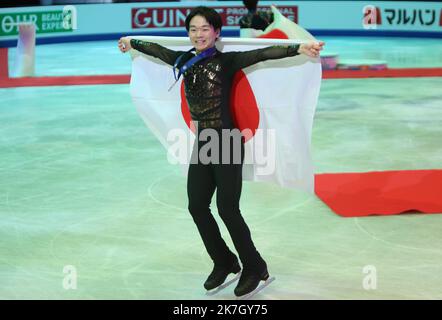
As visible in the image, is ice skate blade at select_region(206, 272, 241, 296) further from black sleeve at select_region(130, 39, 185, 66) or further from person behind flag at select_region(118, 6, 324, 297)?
black sleeve at select_region(130, 39, 185, 66)

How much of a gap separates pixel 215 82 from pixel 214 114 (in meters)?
0.17

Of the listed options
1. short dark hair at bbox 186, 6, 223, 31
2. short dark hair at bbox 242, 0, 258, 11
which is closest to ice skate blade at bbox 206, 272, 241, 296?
short dark hair at bbox 186, 6, 223, 31

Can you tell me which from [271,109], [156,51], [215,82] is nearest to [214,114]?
[215,82]

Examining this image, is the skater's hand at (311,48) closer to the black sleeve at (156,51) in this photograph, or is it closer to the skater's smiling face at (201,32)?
the skater's smiling face at (201,32)

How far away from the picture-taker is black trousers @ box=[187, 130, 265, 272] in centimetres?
427

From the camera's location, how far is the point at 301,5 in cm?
2155

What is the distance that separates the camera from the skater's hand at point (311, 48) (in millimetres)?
4090

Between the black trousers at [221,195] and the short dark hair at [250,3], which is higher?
the short dark hair at [250,3]

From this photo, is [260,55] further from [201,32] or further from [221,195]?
[221,195]

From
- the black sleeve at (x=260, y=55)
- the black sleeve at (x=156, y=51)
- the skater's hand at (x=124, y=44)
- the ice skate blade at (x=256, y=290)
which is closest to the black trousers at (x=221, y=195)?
Answer: the ice skate blade at (x=256, y=290)

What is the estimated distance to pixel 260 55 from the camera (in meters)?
4.22

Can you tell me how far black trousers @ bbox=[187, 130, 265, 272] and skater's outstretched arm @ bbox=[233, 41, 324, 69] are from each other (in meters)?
0.40

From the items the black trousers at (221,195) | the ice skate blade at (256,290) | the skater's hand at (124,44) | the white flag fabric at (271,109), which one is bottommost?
the ice skate blade at (256,290)
